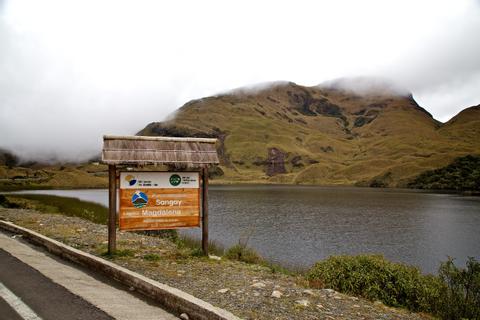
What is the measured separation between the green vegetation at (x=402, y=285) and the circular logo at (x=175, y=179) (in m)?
5.62

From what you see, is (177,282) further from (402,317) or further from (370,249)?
(370,249)

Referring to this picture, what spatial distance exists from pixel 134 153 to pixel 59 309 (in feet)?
20.2

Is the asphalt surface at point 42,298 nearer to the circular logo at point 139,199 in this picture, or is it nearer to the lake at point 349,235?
the circular logo at point 139,199

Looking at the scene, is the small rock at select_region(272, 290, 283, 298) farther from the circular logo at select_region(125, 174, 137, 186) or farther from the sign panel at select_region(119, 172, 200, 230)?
the circular logo at select_region(125, 174, 137, 186)

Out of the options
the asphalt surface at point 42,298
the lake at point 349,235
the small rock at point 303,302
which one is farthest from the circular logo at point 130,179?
the lake at point 349,235

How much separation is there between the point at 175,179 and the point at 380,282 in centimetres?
786

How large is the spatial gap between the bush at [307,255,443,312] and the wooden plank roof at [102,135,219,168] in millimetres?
5615

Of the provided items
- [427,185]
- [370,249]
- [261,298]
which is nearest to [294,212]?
[370,249]

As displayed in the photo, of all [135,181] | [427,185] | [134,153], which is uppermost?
→ [134,153]

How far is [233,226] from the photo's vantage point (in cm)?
4241

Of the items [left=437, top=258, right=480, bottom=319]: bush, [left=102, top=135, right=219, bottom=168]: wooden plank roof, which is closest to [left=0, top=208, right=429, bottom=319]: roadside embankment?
[left=437, top=258, right=480, bottom=319]: bush

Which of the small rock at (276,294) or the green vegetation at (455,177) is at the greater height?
the small rock at (276,294)

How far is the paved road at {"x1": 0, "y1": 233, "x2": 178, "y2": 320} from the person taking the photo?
731 cm

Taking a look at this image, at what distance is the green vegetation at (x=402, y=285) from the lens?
466 inches
